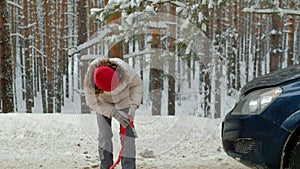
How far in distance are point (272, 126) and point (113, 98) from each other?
5.37 feet

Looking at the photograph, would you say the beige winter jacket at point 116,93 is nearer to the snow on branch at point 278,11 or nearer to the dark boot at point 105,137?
the dark boot at point 105,137

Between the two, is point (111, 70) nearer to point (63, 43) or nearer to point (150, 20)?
point (150, 20)

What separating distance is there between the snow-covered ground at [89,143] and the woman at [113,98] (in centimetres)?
99

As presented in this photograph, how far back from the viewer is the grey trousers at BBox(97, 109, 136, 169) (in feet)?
12.1

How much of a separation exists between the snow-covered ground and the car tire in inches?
65.4

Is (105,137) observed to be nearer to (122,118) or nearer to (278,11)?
(122,118)

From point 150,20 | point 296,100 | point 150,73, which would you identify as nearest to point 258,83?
point 296,100

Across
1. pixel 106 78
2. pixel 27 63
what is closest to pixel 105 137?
pixel 106 78

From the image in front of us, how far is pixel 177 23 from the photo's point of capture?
7.53 m

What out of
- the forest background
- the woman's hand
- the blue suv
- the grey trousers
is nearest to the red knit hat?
the woman's hand

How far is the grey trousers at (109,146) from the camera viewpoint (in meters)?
3.68

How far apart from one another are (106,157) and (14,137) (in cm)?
323

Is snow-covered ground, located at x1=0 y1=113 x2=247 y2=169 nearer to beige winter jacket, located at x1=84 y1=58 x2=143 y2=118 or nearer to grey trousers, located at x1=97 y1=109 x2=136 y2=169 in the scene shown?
grey trousers, located at x1=97 y1=109 x2=136 y2=169

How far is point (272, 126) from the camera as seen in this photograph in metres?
2.90
